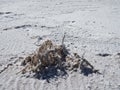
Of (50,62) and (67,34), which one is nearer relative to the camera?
(50,62)

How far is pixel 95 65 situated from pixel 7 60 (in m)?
2.24

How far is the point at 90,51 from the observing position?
750 centimetres

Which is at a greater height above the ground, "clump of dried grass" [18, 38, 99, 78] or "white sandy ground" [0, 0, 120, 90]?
"clump of dried grass" [18, 38, 99, 78]

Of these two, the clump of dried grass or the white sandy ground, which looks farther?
the clump of dried grass

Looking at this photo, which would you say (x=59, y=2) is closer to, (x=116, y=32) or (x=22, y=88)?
(x=116, y=32)

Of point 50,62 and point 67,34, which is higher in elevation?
point 50,62

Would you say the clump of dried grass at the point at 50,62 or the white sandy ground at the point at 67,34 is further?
the clump of dried grass at the point at 50,62

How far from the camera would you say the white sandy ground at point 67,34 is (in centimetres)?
561

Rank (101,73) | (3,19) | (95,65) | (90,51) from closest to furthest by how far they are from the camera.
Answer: (101,73)
(95,65)
(90,51)
(3,19)

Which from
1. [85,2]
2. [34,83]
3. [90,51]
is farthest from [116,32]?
[85,2]

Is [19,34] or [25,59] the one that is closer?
[25,59]

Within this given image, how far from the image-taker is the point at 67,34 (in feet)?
29.7

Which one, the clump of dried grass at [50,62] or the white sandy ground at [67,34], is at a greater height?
the clump of dried grass at [50,62]

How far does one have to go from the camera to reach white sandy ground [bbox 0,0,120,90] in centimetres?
561
